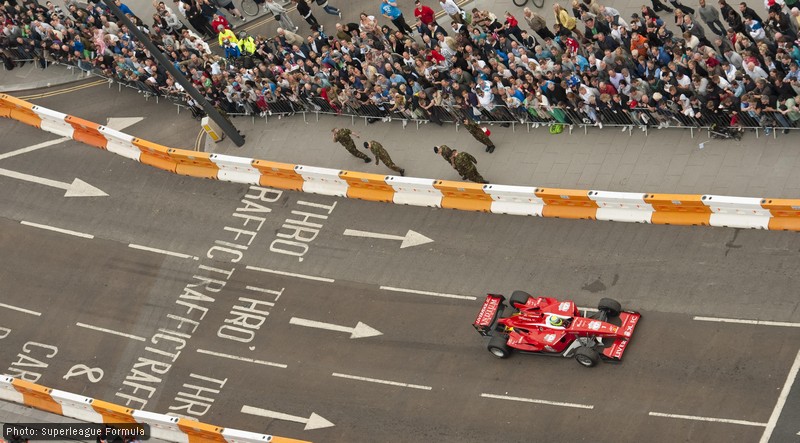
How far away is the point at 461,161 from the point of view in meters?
31.0

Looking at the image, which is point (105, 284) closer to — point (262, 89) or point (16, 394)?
point (16, 394)

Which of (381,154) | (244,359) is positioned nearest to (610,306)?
(381,154)

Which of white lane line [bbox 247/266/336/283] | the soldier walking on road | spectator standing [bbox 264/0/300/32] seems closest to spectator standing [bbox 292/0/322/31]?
spectator standing [bbox 264/0/300/32]

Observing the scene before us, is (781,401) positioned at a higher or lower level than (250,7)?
lower

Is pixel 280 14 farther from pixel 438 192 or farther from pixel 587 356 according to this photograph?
Answer: pixel 587 356

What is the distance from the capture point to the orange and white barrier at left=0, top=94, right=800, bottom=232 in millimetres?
27562

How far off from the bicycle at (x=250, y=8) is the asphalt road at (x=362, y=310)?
5.27 meters

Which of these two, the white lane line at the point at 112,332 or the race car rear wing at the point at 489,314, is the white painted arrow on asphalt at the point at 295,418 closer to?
the race car rear wing at the point at 489,314

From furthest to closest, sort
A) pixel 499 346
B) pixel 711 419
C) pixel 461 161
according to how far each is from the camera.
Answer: pixel 461 161
pixel 499 346
pixel 711 419

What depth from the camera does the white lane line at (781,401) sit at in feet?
78.4

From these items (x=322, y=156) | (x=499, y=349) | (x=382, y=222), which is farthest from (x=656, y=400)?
(x=322, y=156)

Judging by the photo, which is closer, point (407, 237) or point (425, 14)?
point (407, 237)

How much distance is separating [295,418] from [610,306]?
782 cm

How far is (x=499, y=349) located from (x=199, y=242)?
34.7ft
